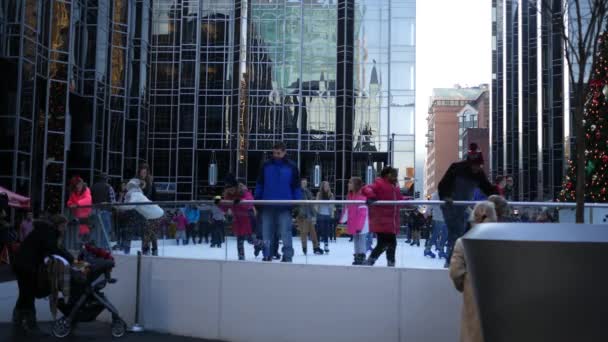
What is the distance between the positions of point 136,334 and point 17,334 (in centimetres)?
151

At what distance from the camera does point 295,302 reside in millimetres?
9383

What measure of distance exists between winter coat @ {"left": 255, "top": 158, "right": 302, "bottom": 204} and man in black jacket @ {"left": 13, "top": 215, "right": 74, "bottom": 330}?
2.81 metres

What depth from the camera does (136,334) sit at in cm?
1050

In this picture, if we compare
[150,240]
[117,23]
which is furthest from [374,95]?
[150,240]

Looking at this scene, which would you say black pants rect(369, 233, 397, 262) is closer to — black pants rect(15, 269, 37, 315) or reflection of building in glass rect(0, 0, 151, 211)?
black pants rect(15, 269, 37, 315)

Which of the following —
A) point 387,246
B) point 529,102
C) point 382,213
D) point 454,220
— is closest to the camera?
point 454,220

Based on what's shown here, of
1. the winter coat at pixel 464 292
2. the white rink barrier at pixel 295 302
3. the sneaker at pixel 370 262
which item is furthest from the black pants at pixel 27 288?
the winter coat at pixel 464 292

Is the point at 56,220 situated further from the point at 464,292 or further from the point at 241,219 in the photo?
the point at 464,292

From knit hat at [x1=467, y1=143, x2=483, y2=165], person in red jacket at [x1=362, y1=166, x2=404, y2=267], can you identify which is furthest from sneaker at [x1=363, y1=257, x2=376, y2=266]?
knit hat at [x1=467, y1=143, x2=483, y2=165]

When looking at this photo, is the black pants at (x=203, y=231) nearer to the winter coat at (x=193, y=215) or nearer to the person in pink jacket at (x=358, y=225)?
the winter coat at (x=193, y=215)

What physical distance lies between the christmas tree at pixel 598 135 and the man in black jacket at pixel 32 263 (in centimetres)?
1038

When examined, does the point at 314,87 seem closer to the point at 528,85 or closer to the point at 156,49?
the point at 156,49

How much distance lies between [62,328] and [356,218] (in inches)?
162

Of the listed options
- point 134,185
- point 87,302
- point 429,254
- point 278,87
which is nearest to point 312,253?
point 429,254
